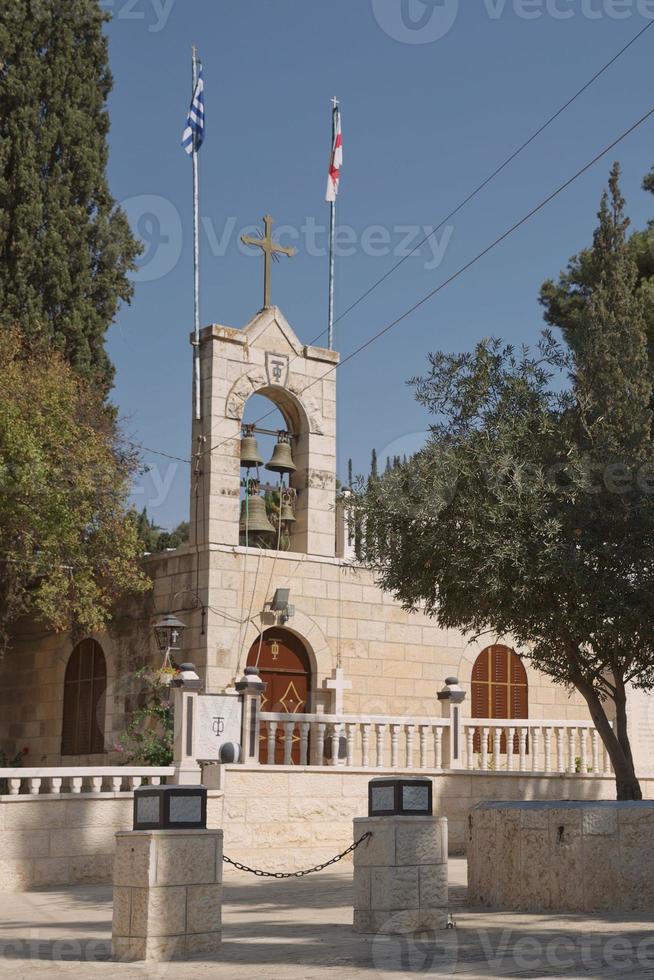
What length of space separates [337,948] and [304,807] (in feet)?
24.7

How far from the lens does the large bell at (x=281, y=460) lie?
63.9 feet

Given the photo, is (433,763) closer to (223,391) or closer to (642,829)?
(223,391)

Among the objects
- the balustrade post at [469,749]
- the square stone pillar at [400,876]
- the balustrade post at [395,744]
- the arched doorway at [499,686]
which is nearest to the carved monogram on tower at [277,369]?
the balustrade post at [395,744]

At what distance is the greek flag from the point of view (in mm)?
21188

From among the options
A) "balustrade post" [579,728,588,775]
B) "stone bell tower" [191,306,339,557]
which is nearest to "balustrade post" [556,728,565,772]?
"balustrade post" [579,728,588,775]

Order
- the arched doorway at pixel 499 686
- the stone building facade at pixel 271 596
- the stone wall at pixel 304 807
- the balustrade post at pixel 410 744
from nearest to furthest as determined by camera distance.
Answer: the stone wall at pixel 304 807 < the balustrade post at pixel 410 744 < the stone building facade at pixel 271 596 < the arched doorway at pixel 499 686

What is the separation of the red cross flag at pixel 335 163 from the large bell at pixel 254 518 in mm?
5981

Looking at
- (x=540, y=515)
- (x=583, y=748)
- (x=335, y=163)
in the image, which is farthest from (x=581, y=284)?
(x=540, y=515)

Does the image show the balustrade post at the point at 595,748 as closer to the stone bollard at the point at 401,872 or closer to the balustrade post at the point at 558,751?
the balustrade post at the point at 558,751

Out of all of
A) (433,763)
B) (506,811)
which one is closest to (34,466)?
(433,763)

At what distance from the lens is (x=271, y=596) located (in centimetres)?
1922

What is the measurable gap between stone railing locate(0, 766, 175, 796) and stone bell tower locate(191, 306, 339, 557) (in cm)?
401

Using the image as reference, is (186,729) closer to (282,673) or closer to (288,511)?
(282,673)

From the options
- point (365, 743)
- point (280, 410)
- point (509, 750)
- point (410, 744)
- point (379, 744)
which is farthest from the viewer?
point (280, 410)
